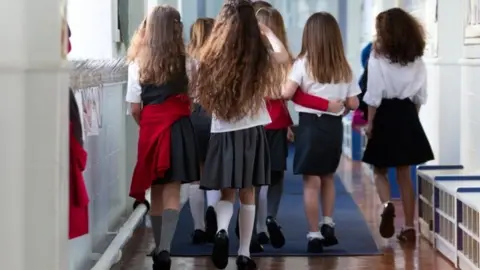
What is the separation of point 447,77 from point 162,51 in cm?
297

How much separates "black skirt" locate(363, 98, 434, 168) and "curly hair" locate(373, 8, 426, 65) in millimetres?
272

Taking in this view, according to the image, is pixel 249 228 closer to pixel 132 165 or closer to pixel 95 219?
pixel 95 219

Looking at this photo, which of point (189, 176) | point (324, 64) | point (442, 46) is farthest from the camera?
point (442, 46)

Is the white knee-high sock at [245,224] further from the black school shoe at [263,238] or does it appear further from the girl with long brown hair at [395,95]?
the girl with long brown hair at [395,95]

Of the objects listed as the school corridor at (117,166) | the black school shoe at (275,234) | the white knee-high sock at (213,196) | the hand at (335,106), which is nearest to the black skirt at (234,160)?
the school corridor at (117,166)

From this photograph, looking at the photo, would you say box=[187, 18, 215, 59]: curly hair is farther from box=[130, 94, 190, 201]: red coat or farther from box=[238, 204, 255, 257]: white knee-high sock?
box=[238, 204, 255, 257]: white knee-high sock

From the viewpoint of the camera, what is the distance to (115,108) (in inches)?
231

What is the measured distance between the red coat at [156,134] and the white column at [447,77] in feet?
9.02

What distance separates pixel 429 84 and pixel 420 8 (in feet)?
2.71

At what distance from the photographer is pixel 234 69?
490 cm

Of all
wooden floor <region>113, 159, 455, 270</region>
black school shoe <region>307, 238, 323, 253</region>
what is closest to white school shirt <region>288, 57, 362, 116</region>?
black school shoe <region>307, 238, 323, 253</region>

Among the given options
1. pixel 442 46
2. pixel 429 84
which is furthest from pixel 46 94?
pixel 429 84

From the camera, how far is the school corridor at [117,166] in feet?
6.93

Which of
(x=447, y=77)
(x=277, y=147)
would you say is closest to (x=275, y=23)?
(x=277, y=147)
